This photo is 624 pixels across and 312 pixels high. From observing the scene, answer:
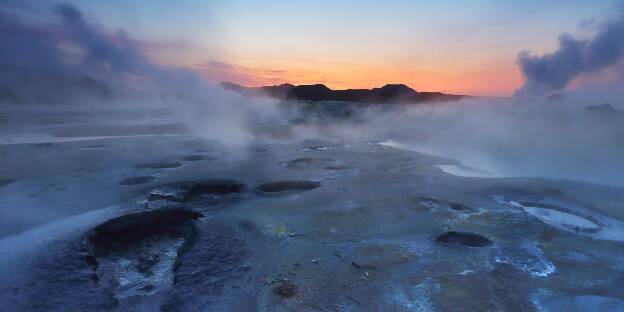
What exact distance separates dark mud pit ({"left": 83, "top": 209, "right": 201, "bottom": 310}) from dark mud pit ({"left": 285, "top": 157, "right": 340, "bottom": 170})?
19.5 feet

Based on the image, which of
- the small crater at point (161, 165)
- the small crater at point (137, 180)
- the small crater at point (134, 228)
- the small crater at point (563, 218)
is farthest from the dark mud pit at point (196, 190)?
the small crater at point (563, 218)

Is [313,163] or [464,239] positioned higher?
[313,163]

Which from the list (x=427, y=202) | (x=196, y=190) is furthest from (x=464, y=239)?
(x=196, y=190)

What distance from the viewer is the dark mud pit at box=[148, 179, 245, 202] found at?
383 inches

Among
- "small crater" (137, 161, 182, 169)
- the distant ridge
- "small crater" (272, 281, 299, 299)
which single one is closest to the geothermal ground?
"small crater" (272, 281, 299, 299)

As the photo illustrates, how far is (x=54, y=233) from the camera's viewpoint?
7.09 m

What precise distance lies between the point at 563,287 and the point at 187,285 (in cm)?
542

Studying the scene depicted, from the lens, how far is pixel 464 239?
7.05 m

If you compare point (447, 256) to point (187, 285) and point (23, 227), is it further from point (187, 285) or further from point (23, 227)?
point (23, 227)

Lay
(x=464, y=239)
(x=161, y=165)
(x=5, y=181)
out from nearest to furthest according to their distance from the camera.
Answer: (x=464, y=239) → (x=5, y=181) → (x=161, y=165)

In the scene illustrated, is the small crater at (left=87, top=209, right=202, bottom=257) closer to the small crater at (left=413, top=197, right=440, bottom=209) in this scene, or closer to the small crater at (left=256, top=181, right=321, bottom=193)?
the small crater at (left=256, top=181, right=321, bottom=193)

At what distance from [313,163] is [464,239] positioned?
8.16 metres

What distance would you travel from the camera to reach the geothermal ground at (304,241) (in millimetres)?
5160

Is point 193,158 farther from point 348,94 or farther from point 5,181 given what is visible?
point 348,94
